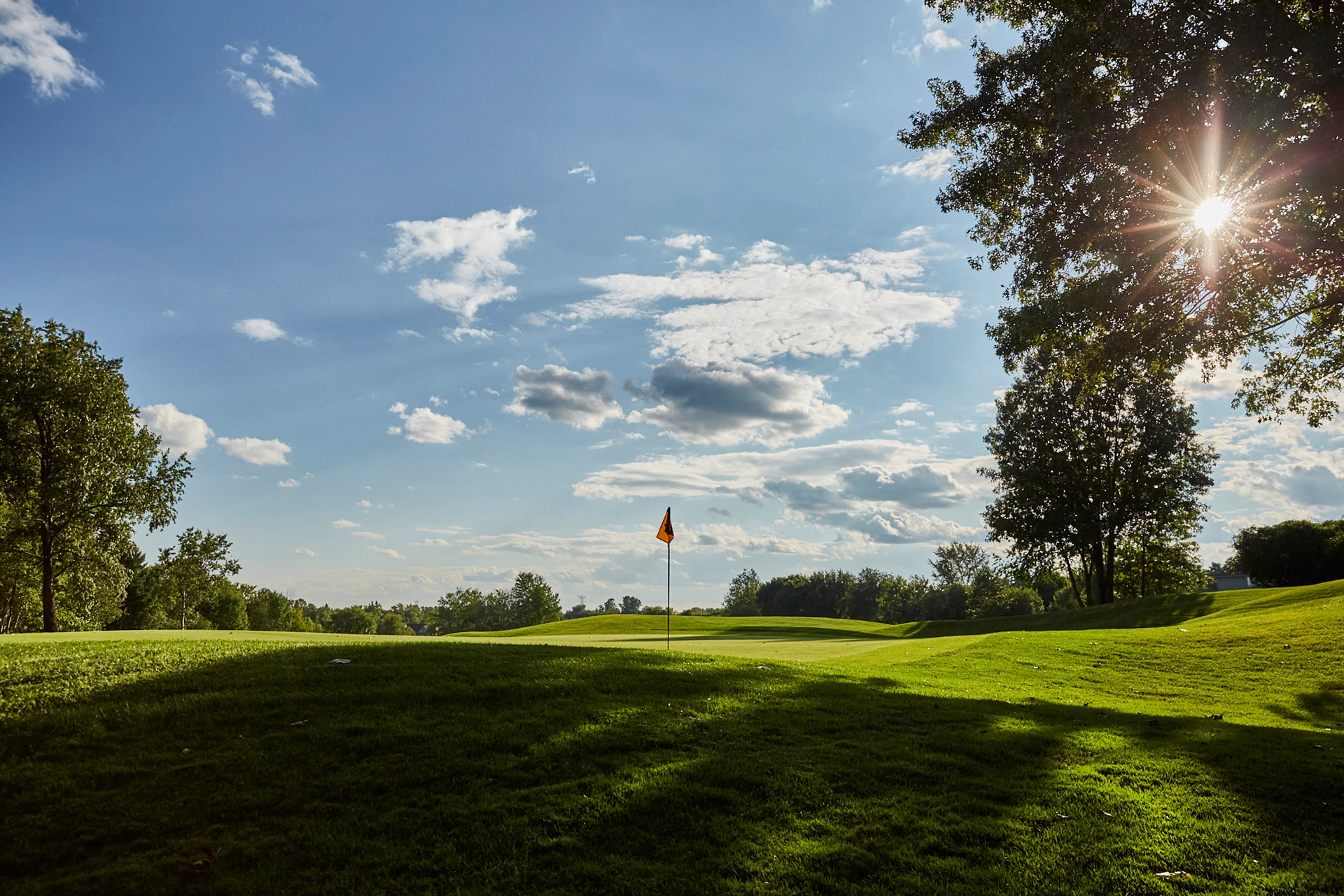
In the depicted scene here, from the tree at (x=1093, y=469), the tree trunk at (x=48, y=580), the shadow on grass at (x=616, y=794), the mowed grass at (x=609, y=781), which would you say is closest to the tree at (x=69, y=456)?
the tree trunk at (x=48, y=580)

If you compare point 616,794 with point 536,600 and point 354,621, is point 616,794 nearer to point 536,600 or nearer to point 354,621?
point 536,600

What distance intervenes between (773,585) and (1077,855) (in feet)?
386

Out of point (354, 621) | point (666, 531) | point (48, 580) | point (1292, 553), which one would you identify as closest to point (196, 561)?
point (48, 580)

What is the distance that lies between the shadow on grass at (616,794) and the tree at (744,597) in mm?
108303

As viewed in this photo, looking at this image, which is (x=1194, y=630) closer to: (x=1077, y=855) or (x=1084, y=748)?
(x=1084, y=748)

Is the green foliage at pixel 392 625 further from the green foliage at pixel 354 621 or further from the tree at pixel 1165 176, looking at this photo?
the tree at pixel 1165 176

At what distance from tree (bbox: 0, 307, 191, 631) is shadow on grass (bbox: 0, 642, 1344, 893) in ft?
102

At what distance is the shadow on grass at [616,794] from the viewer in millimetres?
6160

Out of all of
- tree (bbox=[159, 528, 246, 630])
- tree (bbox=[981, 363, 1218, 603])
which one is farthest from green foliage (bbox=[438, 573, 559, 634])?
tree (bbox=[981, 363, 1218, 603])

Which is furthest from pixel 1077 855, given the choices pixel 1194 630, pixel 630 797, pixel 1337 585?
pixel 1337 585

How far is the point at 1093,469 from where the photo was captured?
44.0 meters

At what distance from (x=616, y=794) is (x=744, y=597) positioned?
457 ft

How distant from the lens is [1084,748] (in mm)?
9555

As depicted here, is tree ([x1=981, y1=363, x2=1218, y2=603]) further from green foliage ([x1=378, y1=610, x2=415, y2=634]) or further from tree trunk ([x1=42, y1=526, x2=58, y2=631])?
green foliage ([x1=378, y1=610, x2=415, y2=634])
